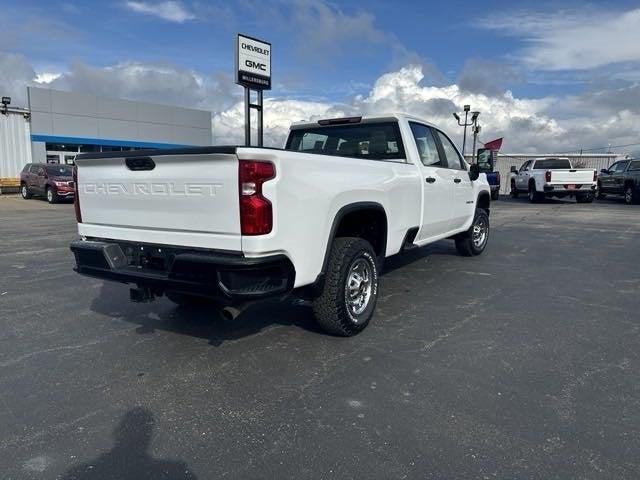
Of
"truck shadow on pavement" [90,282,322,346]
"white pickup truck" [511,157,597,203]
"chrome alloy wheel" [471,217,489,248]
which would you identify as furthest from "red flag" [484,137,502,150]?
"truck shadow on pavement" [90,282,322,346]

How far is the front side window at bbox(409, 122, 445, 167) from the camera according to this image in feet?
18.0

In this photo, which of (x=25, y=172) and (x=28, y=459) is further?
(x=25, y=172)

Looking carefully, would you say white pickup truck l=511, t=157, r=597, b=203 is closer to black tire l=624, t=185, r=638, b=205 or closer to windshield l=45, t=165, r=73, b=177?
black tire l=624, t=185, r=638, b=205

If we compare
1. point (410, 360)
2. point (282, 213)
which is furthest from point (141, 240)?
point (410, 360)

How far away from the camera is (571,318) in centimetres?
467

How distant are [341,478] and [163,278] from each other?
1.84 metres

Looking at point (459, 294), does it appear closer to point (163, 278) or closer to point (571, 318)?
point (571, 318)

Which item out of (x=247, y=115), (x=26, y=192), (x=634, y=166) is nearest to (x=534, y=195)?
(x=634, y=166)

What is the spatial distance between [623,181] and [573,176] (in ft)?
10.0

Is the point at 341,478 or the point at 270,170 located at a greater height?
the point at 270,170

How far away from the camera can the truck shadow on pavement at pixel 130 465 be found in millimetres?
2344

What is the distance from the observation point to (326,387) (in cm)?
323

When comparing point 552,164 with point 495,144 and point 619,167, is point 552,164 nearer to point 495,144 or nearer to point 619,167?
point 619,167

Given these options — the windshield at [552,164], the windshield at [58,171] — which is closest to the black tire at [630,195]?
the windshield at [552,164]
